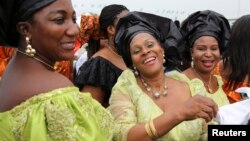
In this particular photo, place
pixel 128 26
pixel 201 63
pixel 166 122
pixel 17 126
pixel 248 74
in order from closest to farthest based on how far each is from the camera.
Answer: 1. pixel 17 126
2. pixel 166 122
3. pixel 248 74
4. pixel 128 26
5. pixel 201 63

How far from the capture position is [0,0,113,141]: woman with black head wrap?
1.45m

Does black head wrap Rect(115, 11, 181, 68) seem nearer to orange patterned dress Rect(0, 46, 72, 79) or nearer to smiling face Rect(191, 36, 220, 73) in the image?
smiling face Rect(191, 36, 220, 73)

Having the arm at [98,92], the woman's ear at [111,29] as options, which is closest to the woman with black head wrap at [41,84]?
the arm at [98,92]

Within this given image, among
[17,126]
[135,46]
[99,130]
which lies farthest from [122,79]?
[17,126]

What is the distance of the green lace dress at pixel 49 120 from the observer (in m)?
1.44

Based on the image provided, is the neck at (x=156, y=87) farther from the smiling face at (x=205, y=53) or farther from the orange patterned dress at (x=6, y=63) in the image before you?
the orange patterned dress at (x=6, y=63)

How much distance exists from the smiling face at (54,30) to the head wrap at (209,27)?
1596 mm

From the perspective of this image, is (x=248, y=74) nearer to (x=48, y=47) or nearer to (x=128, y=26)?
(x=128, y=26)

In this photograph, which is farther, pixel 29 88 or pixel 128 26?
pixel 128 26

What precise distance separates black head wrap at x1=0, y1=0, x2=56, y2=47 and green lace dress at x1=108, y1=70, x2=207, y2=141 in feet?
2.36

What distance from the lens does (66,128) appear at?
1.45 metres

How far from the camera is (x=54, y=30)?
1.52m

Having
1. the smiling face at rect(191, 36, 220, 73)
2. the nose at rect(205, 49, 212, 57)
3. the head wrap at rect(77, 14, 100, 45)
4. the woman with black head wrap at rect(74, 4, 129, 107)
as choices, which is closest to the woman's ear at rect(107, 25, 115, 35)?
the woman with black head wrap at rect(74, 4, 129, 107)

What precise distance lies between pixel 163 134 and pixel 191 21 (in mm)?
1310
